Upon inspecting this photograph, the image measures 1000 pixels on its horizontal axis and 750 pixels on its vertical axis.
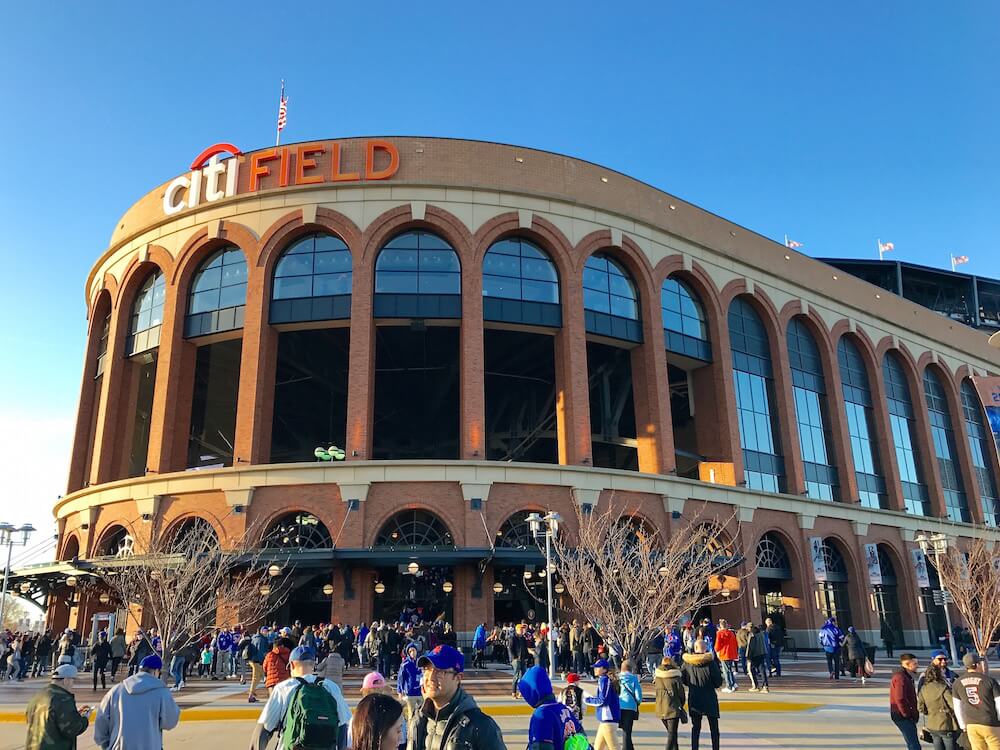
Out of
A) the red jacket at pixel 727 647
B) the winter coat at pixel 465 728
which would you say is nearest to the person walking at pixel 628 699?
the winter coat at pixel 465 728

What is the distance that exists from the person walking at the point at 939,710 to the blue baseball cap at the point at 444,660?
747cm

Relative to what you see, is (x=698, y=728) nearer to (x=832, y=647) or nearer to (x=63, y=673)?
(x=63, y=673)

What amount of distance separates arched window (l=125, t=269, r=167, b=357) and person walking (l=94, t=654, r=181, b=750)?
3090 cm

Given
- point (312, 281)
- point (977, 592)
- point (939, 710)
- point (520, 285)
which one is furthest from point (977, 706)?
point (312, 281)

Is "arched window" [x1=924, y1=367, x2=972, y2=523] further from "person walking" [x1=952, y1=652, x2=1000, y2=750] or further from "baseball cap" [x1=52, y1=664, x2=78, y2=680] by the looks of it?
"baseball cap" [x1=52, y1=664, x2=78, y2=680]

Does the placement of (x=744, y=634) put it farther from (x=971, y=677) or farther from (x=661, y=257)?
(x=661, y=257)

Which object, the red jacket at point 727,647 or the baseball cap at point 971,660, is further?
the red jacket at point 727,647

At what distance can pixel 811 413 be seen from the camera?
4216 cm

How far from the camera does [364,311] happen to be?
32.0 m

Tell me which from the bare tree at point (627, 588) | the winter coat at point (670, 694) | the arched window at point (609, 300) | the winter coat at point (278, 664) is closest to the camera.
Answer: the winter coat at point (670, 694)

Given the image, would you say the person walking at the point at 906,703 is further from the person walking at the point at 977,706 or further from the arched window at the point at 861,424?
the arched window at the point at 861,424

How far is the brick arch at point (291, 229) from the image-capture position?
1312 inches

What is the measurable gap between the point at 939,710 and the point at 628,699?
12.3ft

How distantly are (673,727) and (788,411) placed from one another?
31.8m
